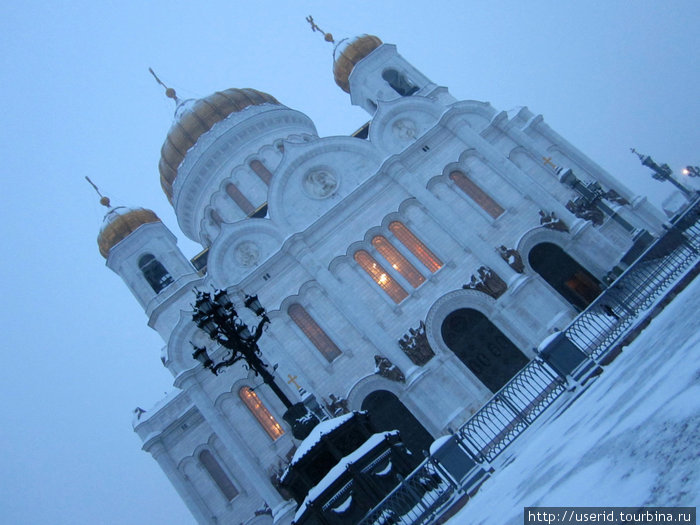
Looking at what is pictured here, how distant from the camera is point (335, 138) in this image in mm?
21109

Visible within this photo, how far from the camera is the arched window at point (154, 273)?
2139cm

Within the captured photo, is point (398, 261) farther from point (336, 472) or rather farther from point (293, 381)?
point (336, 472)

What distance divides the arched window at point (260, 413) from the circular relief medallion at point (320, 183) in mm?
8158

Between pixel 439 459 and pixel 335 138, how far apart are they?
1567 centimetres

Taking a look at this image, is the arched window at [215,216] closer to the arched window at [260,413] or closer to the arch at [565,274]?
the arched window at [260,413]

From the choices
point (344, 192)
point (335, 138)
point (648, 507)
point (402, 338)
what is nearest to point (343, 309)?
point (402, 338)

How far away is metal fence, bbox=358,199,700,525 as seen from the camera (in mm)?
7875

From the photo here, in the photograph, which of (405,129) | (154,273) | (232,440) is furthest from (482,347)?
(154,273)

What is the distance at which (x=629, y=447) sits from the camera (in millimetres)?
3504

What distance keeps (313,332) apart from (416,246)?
4.95 meters

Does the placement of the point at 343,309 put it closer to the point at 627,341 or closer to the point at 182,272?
the point at 182,272

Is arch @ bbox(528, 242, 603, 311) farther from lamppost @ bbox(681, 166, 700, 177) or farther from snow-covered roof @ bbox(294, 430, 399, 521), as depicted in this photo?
lamppost @ bbox(681, 166, 700, 177)

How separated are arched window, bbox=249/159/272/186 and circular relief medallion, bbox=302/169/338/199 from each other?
4.10 m

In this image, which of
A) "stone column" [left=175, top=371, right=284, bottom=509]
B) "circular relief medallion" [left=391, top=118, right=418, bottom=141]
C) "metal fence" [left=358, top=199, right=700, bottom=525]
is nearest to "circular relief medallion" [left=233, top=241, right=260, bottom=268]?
"stone column" [left=175, top=371, right=284, bottom=509]
